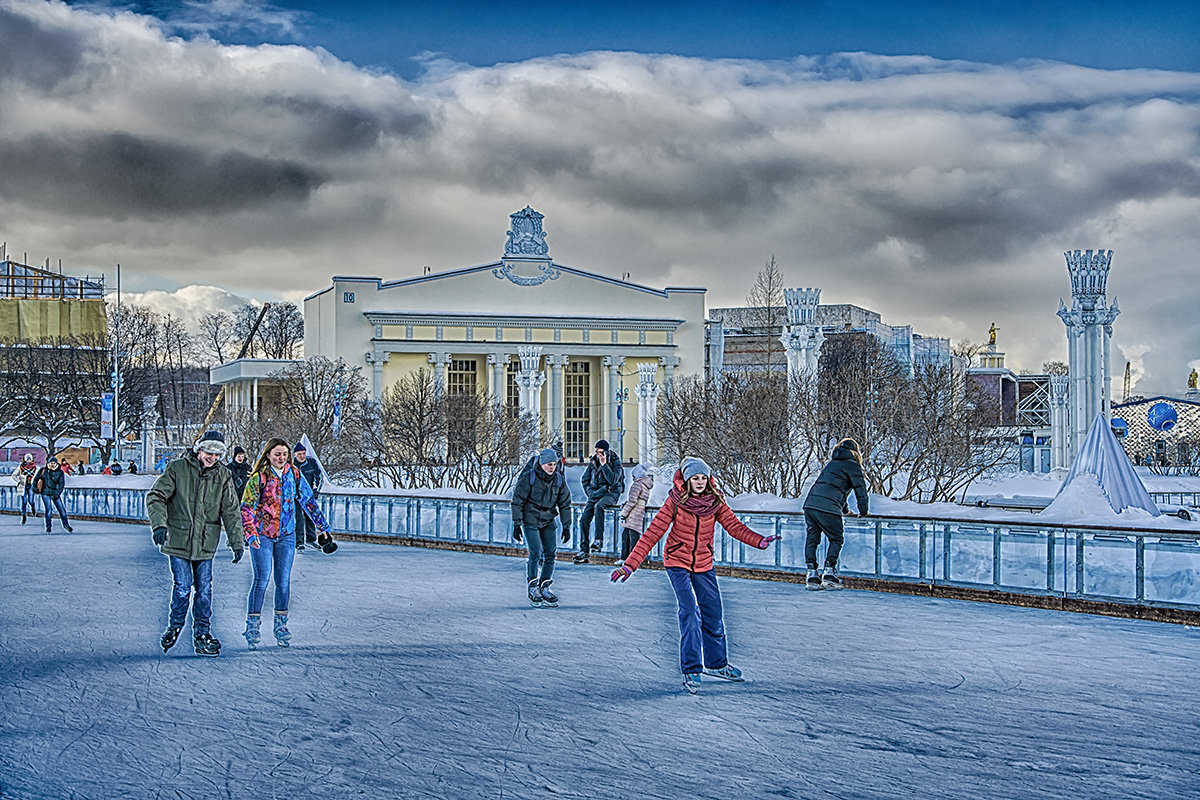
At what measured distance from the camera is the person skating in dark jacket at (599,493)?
17.5 metres

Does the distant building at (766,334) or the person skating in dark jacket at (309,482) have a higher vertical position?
the distant building at (766,334)

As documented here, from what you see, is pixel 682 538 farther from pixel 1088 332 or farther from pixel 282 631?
pixel 1088 332

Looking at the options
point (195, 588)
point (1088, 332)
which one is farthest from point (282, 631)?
point (1088, 332)

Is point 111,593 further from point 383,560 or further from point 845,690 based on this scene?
point 845,690

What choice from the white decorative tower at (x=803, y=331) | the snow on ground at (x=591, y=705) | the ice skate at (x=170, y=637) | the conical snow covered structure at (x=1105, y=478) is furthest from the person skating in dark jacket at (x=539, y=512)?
the white decorative tower at (x=803, y=331)

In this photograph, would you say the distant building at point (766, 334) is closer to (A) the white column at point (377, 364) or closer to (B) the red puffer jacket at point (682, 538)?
(A) the white column at point (377, 364)

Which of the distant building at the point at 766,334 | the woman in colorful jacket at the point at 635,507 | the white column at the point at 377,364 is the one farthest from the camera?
the distant building at the point at 766,334

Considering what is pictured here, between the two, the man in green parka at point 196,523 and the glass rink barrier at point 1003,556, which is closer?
the man in green parka at point 196,523

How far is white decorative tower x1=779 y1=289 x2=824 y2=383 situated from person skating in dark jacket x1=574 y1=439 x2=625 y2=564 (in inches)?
630

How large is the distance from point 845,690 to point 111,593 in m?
8.77

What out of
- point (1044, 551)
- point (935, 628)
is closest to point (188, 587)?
point (935, 628)

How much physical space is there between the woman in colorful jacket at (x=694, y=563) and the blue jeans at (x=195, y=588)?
3188 millimetres

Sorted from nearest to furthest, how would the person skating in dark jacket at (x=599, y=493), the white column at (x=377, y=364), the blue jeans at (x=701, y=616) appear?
1. the blue jeans at (x=701, y=616)
2. the person skating in dark jacket at (x=599, y=493)
3. the white column at (x=377, y=364)

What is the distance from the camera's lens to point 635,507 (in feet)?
39.8
